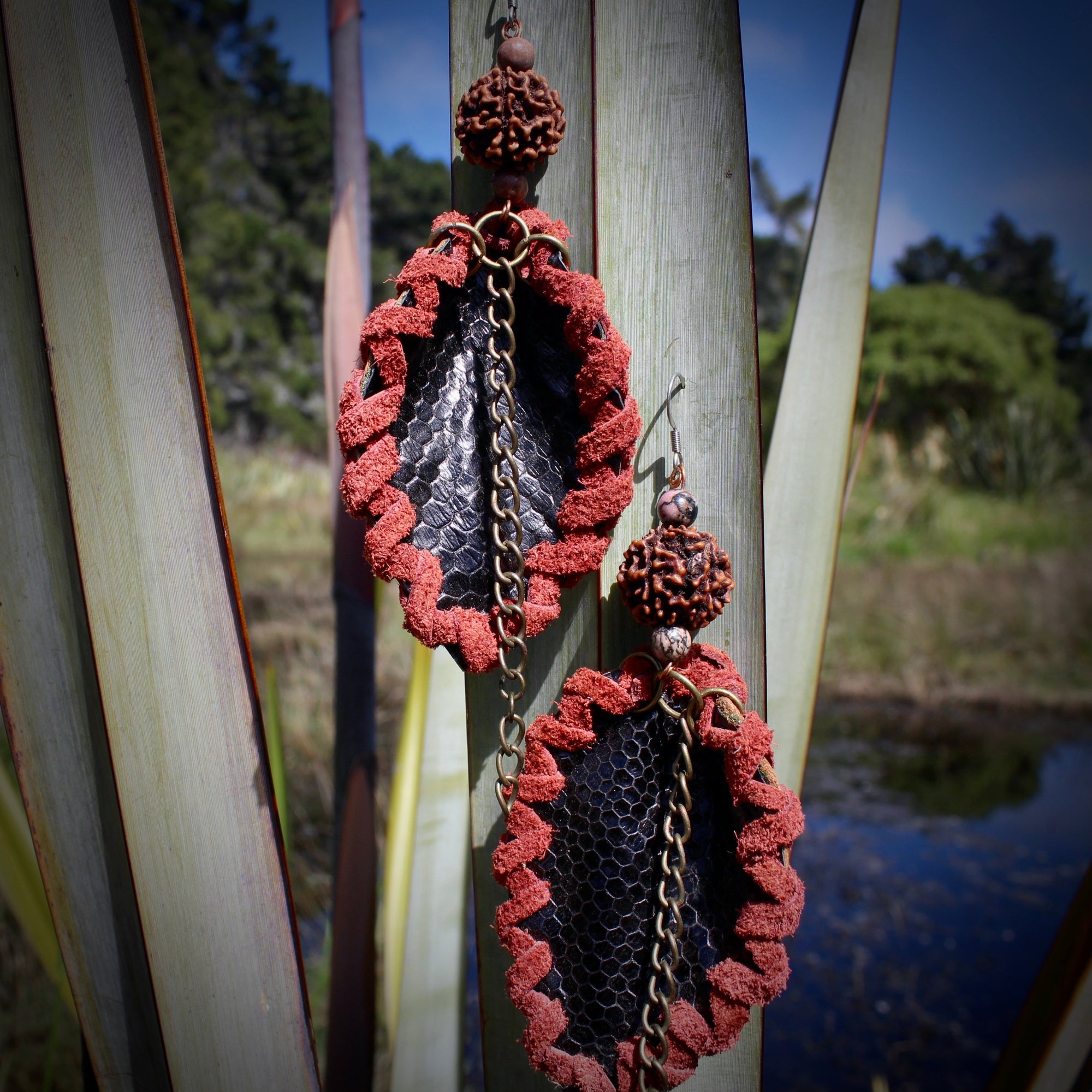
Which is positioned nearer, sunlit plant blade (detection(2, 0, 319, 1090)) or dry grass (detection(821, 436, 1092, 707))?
sunlit plant blade (detection(2, 0, 319, 1090))

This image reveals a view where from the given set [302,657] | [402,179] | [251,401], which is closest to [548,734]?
[302,657]

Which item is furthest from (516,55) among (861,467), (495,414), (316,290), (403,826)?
(316,290)

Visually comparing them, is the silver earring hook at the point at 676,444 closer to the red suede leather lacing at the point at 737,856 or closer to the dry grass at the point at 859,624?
the red suede leather lacing at the point at 737,856

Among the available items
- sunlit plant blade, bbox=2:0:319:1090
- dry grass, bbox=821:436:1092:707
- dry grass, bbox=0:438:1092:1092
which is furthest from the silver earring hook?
dry grass, bbox=821:436:1092:707

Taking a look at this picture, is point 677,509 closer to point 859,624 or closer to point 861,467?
point 859,624

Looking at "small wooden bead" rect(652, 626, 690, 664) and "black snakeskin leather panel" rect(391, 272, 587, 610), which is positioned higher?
"black snakeskin leather panel" rect(391, 272, 587, 610)

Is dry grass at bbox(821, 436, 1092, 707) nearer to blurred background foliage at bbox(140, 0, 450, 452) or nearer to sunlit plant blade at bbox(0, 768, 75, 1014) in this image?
sunlit plant blade at bbox(0, 768, 75, 1014)
